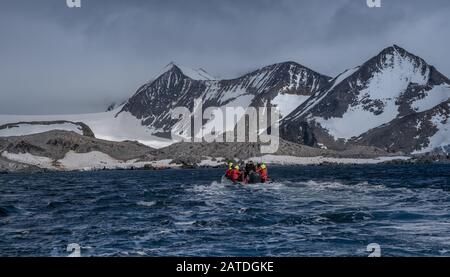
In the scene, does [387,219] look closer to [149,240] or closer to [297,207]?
[297,207]

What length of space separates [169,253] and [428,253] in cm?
847

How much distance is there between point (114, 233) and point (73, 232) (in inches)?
103

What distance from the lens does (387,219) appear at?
2994 centimetres

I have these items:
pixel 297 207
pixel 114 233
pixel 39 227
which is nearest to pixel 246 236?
pixel 114 233

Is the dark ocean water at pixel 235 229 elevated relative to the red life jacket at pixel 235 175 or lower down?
lower down

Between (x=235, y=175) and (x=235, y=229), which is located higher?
(x=235, y=175)

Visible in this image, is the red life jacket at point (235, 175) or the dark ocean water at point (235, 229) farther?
the red life jacket at point (235, 175)

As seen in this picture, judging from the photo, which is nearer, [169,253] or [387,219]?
[169,253]

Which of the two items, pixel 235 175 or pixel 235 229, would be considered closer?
pixel 235 229

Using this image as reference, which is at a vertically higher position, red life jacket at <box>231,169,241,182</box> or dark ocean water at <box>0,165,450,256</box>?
red life jacket at <box>231,169,241,182</box>

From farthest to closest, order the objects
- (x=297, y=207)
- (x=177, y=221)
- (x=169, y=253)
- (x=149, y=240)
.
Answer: (x=297, y=207), (x=177, y=221), (x=149, y=240), (x=169, y=253)

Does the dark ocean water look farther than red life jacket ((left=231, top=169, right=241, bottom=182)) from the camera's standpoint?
No
